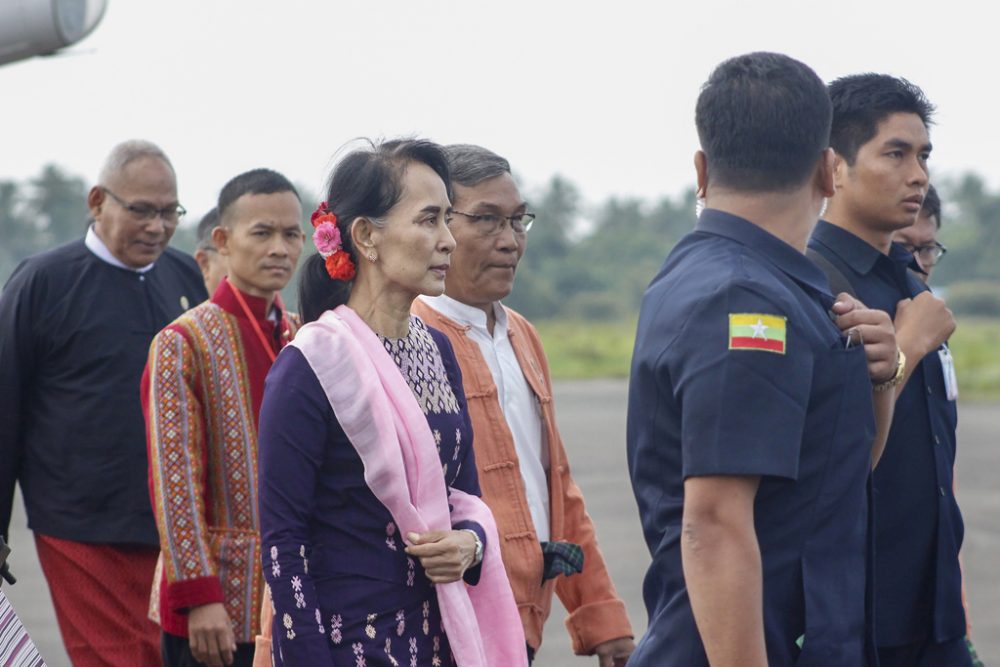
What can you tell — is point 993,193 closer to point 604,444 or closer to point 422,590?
point 604,444

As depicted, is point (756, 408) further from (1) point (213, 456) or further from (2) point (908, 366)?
(1) point (213, 456)

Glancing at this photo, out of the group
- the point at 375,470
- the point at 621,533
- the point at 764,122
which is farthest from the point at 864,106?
the point at 621,533

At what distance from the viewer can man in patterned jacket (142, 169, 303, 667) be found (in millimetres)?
4062

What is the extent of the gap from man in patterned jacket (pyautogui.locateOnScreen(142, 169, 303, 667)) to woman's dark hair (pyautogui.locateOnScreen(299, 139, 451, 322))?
3.58 ft

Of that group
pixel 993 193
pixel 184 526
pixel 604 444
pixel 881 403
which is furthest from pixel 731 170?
pixel 993 193

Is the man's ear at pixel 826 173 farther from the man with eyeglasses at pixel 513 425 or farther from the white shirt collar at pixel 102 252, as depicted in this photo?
the white shirt collar at pixel 102 252

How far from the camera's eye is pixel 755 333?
7.80ft

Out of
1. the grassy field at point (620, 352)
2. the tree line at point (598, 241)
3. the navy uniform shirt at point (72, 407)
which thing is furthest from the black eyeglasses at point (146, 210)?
the tree line at point (598, 241)

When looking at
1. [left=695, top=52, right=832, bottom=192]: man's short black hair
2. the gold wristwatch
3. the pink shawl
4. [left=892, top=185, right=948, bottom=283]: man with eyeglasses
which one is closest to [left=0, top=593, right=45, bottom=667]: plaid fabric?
the pink shawl

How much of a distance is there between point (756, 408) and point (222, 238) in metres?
2.61

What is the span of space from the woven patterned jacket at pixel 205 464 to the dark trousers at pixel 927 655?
6.01ft

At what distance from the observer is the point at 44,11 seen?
2.16 meters

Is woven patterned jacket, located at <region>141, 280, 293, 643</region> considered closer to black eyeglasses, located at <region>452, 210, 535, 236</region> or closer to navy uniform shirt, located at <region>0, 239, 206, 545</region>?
navy uniform shirt, located at <region>0, 239, 206, 545</region>

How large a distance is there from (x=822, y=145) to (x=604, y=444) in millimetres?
13978
